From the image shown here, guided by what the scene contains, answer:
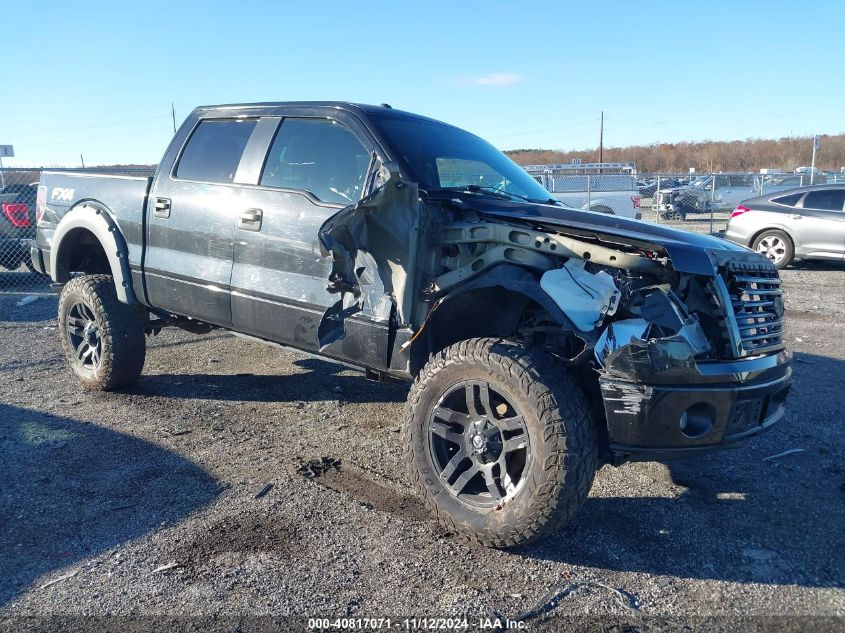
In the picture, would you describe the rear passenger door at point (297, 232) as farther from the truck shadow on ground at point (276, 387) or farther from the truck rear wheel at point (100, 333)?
the truck rear wheel at point (100, 333)

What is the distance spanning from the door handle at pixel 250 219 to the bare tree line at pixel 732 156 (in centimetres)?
5003

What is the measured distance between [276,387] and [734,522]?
12.0 ft

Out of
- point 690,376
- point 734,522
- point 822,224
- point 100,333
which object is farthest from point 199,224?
point 822,224

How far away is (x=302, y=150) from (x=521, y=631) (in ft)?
9.92

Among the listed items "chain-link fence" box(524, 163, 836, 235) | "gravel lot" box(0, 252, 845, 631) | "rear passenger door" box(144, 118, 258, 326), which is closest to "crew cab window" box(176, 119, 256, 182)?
"rear passenger door" box(144, 118, 258, 326)

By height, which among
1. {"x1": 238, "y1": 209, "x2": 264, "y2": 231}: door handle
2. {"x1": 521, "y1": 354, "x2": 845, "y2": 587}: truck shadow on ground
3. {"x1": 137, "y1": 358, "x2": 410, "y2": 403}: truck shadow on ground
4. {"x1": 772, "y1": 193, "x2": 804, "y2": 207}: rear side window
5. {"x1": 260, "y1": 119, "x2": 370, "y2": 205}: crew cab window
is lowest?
{"x1": 521, "y1": 354, "x2": 845, "y2": 587}: truck shadow on ground

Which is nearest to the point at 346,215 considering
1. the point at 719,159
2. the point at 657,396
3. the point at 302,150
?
the point at 302,150

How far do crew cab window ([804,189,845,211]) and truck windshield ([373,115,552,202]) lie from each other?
31.8ft

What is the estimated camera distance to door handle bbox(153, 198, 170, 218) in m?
4.89

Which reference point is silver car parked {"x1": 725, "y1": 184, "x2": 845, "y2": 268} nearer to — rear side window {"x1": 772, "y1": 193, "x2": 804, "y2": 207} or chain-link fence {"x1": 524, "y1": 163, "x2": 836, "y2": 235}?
rear side window {"x1": 772, "y1": 193, "x2": 804, "y2": 207}

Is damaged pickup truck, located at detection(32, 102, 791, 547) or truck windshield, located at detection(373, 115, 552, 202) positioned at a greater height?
truck windshield, located at detection(373, 115, 552, 202)

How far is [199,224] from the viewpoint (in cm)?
466

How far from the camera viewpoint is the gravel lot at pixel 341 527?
9.30 feet

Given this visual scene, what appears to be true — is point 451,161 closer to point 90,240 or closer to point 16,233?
point 90,240
